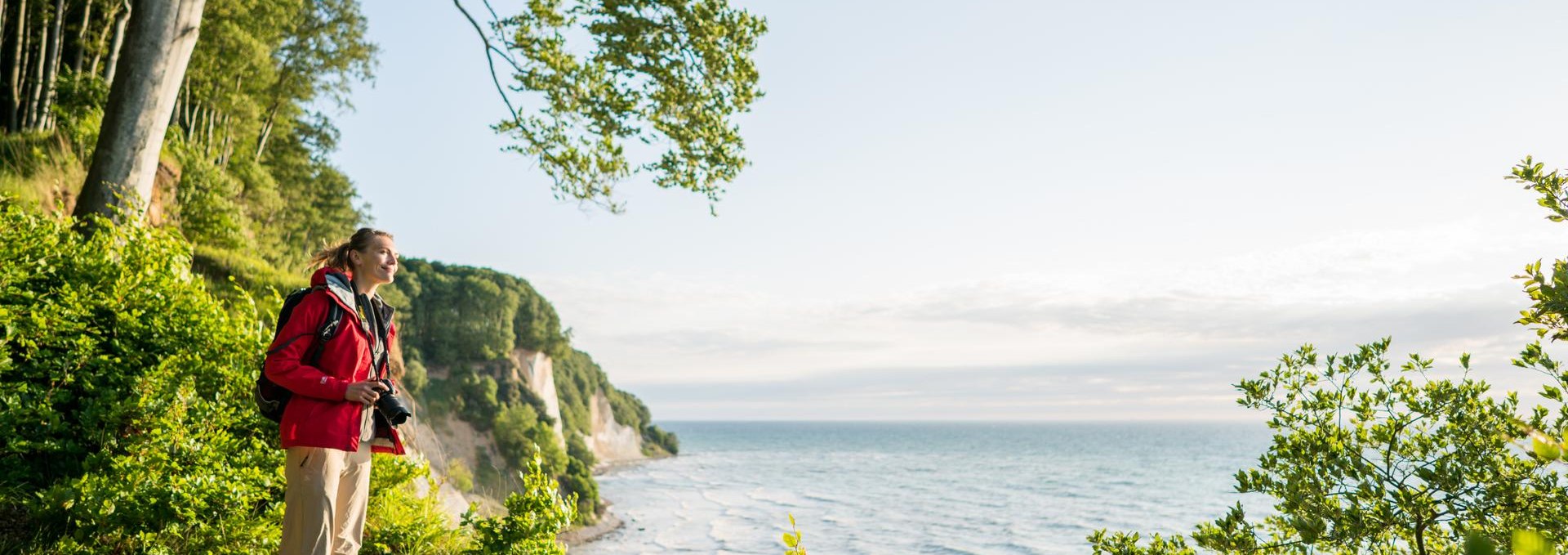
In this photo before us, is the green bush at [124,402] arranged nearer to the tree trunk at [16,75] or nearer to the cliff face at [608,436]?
the tree trunk at [16,75]

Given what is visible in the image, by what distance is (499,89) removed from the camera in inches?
441

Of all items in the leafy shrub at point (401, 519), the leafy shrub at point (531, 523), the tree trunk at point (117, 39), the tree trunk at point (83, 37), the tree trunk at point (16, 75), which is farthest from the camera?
the tree trunk at point (83, 37)

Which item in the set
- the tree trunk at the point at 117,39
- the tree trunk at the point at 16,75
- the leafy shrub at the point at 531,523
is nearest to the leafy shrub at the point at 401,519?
the leafy shrub at the point at 531,523

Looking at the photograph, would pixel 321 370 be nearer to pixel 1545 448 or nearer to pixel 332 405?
pixel 332 405

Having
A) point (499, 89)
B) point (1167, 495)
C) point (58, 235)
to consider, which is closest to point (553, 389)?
point (1167, 495)

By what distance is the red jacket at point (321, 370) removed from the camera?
3.58 metres

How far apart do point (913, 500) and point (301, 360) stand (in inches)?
2150

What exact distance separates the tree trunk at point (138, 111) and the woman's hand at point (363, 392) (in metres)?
4.99

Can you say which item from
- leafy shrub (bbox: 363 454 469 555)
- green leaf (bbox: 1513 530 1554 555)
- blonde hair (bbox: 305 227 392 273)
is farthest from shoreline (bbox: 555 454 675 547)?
green leaf (bbox: 1513 530 1554 555)

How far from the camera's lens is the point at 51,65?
1423 cm

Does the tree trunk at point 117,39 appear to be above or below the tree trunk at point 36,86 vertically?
above

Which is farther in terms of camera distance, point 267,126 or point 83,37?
point 267,126

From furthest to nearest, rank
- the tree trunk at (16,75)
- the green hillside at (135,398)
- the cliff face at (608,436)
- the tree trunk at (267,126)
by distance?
the cliff face at (608,436) → the tree trunk at (267,126) → the tree trunk at (16,75) → the green hillside at (135,398)

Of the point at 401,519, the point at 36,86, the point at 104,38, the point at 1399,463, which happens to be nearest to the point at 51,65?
the point at 36,86
